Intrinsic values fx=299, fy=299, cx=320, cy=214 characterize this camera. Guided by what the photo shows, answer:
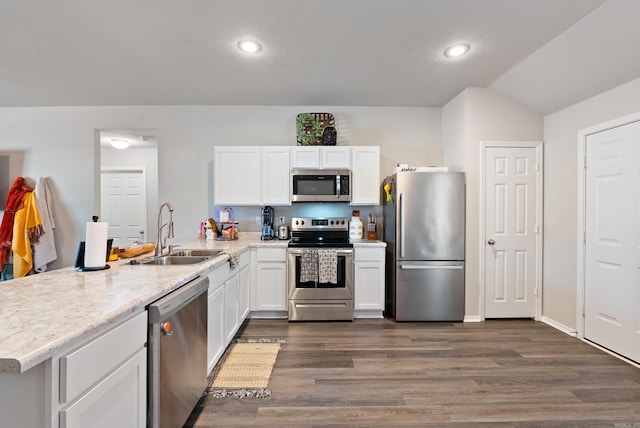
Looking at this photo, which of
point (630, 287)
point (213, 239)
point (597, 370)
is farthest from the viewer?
point (213, 239)

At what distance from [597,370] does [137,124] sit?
554 centimetres

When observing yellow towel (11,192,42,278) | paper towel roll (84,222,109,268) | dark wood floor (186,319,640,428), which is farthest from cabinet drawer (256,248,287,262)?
yellow towel (11,192,42,278)

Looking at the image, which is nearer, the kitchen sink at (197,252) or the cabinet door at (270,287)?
the kitchen sink at (197,252)

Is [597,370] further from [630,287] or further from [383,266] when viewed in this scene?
[383,266]

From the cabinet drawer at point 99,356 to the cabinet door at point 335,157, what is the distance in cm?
274

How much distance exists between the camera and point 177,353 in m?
1.55

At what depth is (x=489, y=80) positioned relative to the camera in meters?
3.24

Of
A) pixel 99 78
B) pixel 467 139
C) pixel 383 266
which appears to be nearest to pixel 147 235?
pixel 99 78

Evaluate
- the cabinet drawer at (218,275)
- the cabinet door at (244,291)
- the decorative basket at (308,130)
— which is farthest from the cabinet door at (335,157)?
the cabinet drawer at (218,275)

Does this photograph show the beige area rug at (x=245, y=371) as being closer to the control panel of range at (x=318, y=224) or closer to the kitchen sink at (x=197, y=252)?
the kitchen sink at (x=197, y=252)

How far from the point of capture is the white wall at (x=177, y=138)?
4.03 metres

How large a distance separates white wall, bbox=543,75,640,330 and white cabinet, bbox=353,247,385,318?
72.9 inches

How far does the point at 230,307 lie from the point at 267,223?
56.5 inches

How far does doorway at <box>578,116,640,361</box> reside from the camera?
2.51 meters
